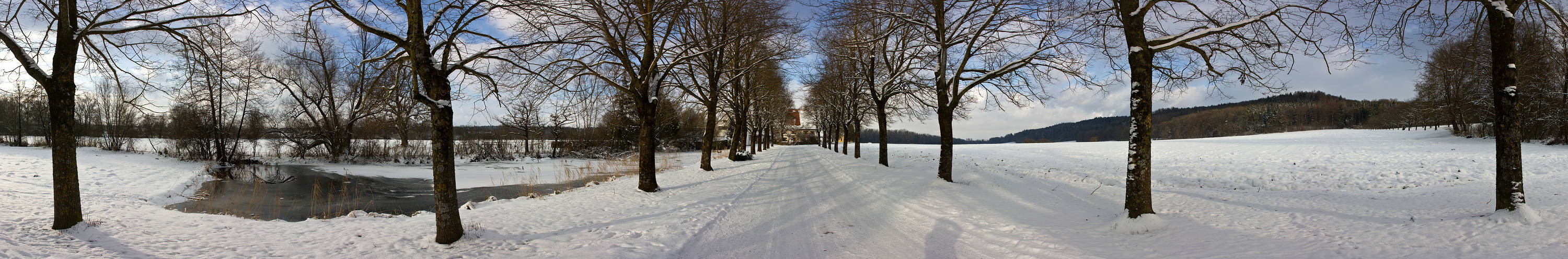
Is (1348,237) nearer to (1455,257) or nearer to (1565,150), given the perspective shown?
(1455,257)

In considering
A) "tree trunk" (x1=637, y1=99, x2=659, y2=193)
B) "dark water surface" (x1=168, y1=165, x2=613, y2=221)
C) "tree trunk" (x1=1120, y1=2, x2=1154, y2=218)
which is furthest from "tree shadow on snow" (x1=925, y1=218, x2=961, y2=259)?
"dark water surface" (x1=168, y1=165, x2=613, y2=221)

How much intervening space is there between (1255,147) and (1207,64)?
19910mm

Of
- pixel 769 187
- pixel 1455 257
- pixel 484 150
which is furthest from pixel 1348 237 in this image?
pixel 484 150

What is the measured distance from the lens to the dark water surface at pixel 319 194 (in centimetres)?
951

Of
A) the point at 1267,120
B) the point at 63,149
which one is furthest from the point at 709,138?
the point at 1267,120

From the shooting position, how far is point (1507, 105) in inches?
222

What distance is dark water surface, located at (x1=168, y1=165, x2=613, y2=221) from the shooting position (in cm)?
951

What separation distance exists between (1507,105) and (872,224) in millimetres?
6820

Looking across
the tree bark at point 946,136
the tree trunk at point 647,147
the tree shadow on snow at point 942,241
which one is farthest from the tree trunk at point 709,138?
the tree shadow on snow at point 942,241

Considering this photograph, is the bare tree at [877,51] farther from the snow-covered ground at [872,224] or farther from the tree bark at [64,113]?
the tree bark at [64,113]

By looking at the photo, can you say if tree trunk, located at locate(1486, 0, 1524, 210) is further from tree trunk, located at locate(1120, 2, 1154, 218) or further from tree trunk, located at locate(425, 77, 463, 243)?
tree trunk, located at locate(425, 77, 463, 243)

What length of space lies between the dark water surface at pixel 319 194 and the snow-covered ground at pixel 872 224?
1.03 metres

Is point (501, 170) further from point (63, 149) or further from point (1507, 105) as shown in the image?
point (1507, 105)

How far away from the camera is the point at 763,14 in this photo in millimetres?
13578
